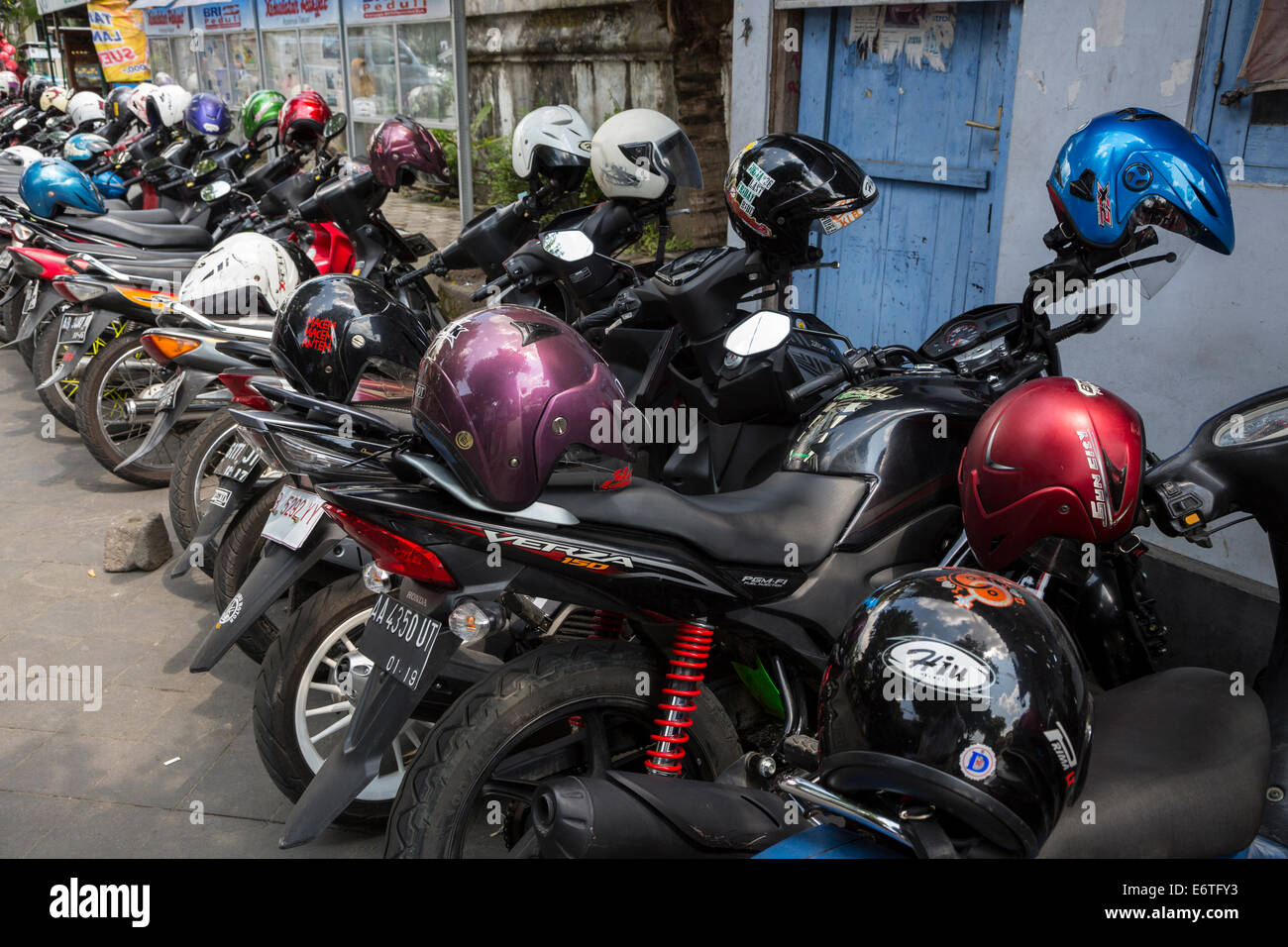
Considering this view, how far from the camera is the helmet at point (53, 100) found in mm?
13297

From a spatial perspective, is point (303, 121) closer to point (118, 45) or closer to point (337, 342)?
point (337, 342)

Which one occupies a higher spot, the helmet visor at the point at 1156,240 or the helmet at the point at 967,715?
the helmet visor at the point at 1156,240

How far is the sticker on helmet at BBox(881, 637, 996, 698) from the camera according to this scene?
1.36 metres

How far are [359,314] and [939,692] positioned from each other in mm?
2561

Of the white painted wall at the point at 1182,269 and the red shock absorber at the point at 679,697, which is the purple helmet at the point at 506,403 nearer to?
the red shock absorber at the point at 679,697

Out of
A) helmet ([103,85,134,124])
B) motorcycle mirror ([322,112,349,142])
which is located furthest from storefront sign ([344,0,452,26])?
helmet ([103,85,134,124])

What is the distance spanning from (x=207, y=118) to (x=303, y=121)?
7.47 feet

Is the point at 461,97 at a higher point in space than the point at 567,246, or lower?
higher

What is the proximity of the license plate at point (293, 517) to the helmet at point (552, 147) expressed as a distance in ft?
7.38

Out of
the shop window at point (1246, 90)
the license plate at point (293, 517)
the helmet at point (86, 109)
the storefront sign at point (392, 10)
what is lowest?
the license plate at point (293, 517)

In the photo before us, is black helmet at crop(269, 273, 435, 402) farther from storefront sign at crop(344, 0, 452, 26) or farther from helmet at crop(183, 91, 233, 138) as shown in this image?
helmet at crop(183, 91, 233, 138)

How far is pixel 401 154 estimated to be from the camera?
5.26 m

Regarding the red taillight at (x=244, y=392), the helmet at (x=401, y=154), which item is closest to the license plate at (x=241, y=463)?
the red taillight at (x=244, y=392)

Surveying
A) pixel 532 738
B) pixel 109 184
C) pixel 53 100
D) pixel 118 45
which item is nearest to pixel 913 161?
pixel 532 738
